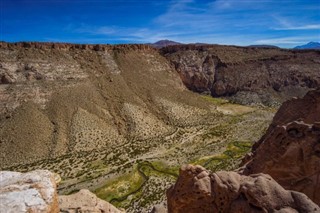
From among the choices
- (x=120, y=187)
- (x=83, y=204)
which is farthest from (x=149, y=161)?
(x=83, y=204)

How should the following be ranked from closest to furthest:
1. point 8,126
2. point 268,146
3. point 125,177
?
point 268,146, point 125,177, point 8,126

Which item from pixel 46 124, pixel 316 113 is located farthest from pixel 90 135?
pixel 316 113

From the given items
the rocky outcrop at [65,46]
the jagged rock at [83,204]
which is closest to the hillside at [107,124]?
the rocky outcrop at [65,46]

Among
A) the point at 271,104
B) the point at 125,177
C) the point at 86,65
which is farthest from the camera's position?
the point at 271,104

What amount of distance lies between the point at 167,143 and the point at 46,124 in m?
26.3

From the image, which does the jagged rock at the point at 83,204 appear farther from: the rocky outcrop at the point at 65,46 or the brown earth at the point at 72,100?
the rocky outcrop at the point at 65,46

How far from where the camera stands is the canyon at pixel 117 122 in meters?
51.7

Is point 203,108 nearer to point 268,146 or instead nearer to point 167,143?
point 167,143

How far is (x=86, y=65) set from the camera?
94562 mm

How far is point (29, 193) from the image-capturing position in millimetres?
9648

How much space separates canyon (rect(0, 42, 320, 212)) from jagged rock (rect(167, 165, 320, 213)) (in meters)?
5.52

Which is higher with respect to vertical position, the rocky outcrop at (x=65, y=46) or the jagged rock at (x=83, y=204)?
the rocky outcrop at (x=65, y=46)

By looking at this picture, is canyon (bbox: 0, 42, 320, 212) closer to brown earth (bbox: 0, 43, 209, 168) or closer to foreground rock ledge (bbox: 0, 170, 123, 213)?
brown earth (bbox: 0, 43, 209, 168)

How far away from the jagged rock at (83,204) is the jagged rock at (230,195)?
12.7ft
